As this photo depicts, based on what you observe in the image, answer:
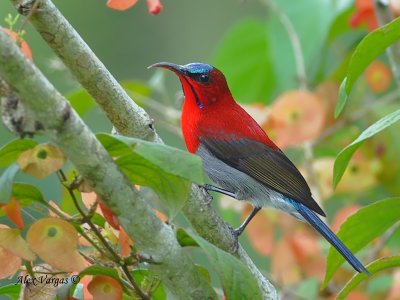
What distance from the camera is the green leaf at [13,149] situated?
5.67 feet

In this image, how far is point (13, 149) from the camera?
1762 millimetres

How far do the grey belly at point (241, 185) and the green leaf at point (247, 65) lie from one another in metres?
0.87

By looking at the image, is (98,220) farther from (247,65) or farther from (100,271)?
(247,65)

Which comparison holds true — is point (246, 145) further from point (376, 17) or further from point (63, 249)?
point (63, 249)

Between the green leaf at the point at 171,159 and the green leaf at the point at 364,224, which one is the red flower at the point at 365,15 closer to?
the green leaf at the point at 364,224

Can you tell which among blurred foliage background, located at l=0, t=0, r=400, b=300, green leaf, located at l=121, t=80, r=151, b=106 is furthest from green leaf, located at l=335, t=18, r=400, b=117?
green leaf, located at l=121, t=80, r=151, b=106

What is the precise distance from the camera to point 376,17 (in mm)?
3570

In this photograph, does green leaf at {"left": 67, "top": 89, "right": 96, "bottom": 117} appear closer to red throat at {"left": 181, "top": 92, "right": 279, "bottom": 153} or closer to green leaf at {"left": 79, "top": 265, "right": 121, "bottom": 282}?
red throat at {"left": 181, "top": 92, "right": 279, "bottom": 153}

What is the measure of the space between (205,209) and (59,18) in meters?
Result: 0.61

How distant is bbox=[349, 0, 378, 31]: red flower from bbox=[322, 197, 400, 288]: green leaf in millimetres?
1570

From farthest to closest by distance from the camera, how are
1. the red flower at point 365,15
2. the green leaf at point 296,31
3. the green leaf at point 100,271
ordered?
the green leaf at point 296,31
the red flower at point 365,15
the green leaf at point 100,271

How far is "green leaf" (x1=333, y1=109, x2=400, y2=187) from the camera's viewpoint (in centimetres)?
204

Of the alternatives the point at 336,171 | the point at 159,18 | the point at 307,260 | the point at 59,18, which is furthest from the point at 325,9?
the point at 159,18

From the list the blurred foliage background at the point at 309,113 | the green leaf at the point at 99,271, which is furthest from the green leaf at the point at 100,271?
the blurred foliage background at the point at 309,113
